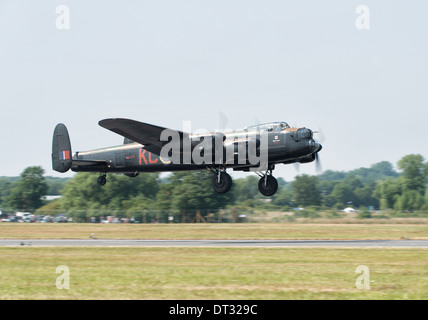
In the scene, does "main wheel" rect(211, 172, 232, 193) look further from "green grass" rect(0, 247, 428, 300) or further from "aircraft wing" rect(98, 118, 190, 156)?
"green grass" rect(0, 247, 428, 300)

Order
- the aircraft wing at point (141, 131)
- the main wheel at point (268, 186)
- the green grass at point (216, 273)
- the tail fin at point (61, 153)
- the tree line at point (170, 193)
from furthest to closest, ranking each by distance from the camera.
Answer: the tree line at point (170, 193)
the tail fin at point (61, 153)
the main wheel at point (268, 186)
the aircraft wing at point (141, 131)
the green grass at point (216, 273)

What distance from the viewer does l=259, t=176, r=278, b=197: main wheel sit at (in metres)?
32.3

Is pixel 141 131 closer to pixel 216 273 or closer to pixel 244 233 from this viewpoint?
pixel 216 273

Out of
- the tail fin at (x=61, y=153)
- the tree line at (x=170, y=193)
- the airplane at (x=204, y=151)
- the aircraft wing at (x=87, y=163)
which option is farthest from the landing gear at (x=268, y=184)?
the tree line at (x=170, y=193)

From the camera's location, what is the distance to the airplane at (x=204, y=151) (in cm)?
3003

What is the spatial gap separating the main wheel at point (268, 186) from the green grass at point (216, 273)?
5.29 meters

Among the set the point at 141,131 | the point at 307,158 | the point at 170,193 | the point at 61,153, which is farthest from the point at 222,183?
the point at 170,193

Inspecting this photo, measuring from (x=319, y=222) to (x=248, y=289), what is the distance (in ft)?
136

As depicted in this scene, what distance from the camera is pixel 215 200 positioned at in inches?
2778

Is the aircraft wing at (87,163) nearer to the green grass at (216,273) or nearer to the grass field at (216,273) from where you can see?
the grass field at (216,273)

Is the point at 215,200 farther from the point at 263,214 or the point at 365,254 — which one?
the point at 365,254

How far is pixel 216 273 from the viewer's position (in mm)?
20062
